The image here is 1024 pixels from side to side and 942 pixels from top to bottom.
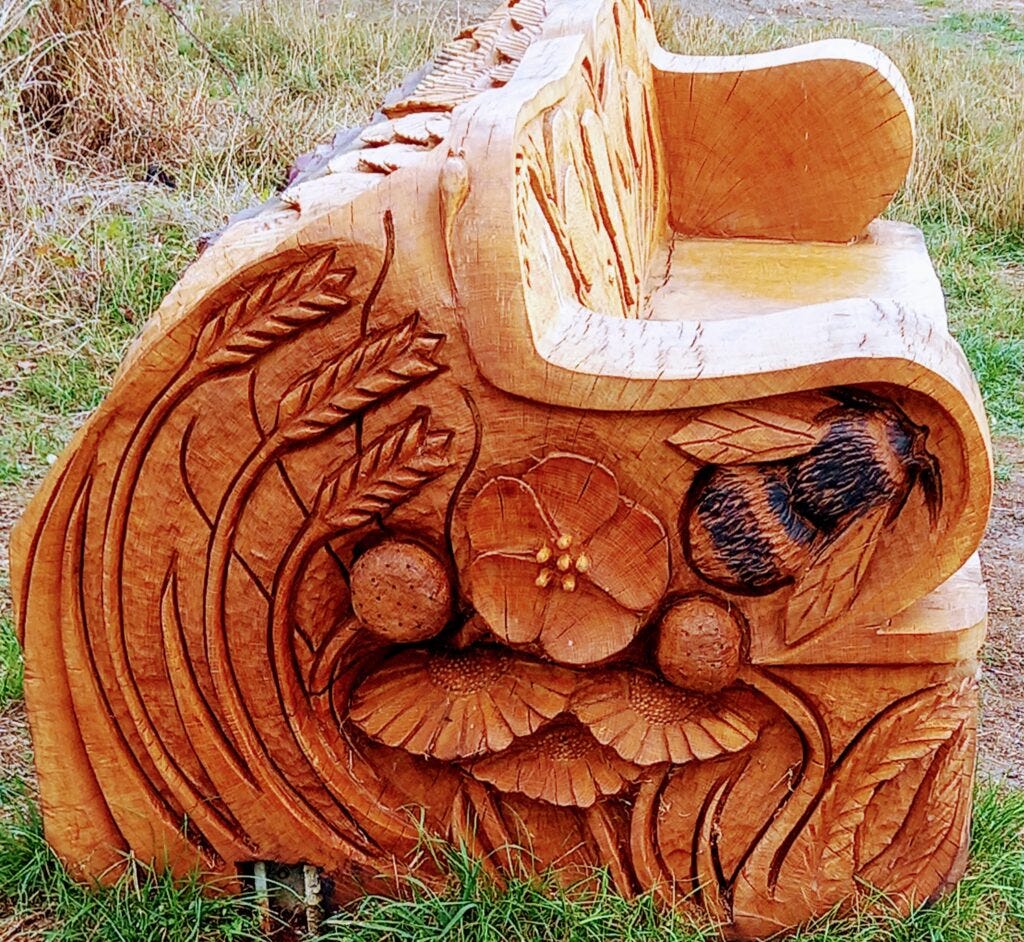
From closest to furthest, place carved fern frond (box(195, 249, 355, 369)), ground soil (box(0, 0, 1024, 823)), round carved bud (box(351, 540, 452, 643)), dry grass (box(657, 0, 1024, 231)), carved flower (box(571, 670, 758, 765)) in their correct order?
carved fern frond (box(195, 249, 355, 369)), round carved bud (box(351, 540, 452, 643)), carved flower (box(571, 670, 758, 765)), ground soil (box(0, 0, 1024, 823)), dry grass (box(657, 0, 1024, 231))

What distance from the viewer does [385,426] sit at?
6.31 feet

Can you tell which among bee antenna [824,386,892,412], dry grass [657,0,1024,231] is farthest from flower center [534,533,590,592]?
dry grass [657,0,1024,231]

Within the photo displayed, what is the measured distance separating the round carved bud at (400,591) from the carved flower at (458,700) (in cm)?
11

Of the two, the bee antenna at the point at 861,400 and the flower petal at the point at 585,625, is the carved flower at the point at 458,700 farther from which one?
the bee antenna at the point at 861,400

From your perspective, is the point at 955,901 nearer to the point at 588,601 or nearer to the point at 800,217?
the point at 588,601

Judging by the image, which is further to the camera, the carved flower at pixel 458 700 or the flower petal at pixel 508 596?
the carved flower at pixel 458 700

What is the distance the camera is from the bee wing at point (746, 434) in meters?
1.89

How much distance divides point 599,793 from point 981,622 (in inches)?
26.1

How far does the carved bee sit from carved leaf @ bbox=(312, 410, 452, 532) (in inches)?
14.1

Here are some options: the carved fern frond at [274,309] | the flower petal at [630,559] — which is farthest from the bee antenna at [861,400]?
the carved fern frond at [274,309]

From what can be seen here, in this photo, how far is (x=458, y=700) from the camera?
2100mm

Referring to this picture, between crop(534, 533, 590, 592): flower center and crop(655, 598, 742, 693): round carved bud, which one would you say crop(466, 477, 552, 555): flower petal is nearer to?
crop(534, 533, 590, 592): flower center

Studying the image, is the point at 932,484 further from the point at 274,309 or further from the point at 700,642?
the point at 274,309

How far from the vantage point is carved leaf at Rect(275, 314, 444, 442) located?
187 centimetres
